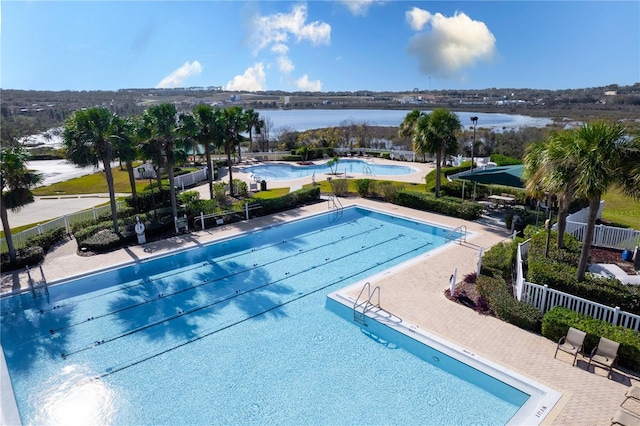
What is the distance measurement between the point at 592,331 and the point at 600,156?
402 cm

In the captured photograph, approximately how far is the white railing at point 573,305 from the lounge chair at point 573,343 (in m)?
1.03

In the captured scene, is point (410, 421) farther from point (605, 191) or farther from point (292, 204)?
point (292, 204)

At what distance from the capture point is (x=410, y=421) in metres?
7.62

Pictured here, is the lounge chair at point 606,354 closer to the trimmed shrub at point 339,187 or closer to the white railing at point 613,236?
the white railing at point 613,236

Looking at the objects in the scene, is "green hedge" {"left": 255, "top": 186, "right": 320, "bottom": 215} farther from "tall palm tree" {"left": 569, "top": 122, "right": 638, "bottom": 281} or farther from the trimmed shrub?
"tall palm tree" {"left": 569, "top": 122, "right": 638, "bottom": 281}

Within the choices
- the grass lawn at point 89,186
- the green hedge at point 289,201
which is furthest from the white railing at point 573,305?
the grass lawn at point 89,186

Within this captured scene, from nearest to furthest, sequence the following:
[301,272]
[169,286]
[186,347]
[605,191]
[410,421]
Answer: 1. [410,421]
2. [605,191]
3. [186,347]
4. [169,286]
5. [301,272]

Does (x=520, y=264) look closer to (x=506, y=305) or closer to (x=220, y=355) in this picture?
(x=506, y=305)

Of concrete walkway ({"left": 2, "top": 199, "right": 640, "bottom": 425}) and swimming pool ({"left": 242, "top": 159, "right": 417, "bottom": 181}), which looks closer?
concrete walkway ({"left": 2, "top": 199, "right": 640, "bottom": 425})

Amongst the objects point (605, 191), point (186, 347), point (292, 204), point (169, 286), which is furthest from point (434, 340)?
point (292, 204)

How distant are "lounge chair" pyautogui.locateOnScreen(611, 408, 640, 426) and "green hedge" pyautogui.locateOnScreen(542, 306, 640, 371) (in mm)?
1872

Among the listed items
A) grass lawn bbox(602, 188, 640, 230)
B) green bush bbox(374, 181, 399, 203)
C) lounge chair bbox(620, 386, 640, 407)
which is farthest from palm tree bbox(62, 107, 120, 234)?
grass lawn bbox(602, 188, 640, 230)

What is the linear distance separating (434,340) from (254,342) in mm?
4669

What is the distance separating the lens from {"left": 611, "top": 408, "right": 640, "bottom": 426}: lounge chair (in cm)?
665
